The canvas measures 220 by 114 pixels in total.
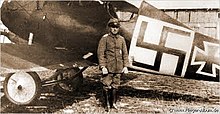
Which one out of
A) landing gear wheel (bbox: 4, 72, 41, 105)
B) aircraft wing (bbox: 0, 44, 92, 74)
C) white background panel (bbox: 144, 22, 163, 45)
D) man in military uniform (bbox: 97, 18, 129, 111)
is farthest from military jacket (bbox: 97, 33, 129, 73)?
landing gear wheel (bbox: 4, 72, 41, 105)

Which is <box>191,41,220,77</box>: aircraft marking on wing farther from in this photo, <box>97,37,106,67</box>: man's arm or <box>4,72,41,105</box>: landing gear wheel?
<box>4,72,41,105</box>: landing gear wheel

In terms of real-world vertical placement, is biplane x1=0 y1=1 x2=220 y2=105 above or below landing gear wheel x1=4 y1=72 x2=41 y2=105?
above

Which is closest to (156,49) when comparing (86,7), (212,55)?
(212,55)

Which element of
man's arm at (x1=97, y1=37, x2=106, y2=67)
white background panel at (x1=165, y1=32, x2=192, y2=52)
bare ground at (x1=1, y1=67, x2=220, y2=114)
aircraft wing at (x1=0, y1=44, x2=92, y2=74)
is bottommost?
bare ground at (x1=1, y1=67, x2=220, y2=114)

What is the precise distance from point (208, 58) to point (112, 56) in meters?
1.04

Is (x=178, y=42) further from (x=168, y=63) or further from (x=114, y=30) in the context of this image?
(x=114, y=30)

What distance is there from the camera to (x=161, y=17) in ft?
12.6

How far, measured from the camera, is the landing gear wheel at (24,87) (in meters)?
3.62

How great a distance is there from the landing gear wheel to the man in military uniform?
70 cm

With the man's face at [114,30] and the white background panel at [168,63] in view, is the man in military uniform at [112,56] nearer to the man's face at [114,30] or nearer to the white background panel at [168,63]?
the man's face at [114,30]

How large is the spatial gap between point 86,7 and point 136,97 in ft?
4.15

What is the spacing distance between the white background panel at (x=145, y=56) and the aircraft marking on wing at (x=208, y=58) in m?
0.44

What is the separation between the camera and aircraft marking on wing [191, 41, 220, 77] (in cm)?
379

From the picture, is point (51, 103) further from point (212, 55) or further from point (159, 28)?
point (212, 55)
